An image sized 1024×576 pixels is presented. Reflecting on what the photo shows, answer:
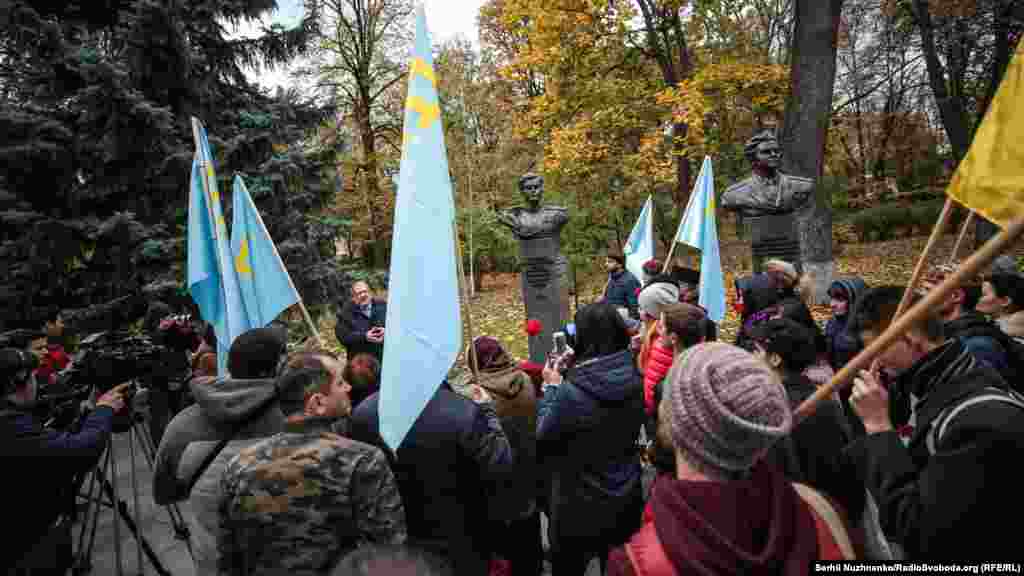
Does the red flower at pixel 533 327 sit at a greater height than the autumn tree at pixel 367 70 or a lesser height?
lesser

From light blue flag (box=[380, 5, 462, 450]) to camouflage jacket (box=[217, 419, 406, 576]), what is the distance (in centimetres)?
22

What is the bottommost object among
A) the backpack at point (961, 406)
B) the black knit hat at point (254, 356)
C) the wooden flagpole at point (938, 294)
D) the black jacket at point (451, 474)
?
the black jacket at point (451, 474)

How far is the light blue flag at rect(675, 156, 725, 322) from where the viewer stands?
4.75 metres

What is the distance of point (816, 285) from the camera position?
9.11m

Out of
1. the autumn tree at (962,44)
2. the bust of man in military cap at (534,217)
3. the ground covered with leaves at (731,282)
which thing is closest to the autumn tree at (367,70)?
the ground covered with leaves at (731,282)

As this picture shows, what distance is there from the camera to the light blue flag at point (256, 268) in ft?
13.0

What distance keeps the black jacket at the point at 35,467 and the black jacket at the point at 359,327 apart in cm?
250

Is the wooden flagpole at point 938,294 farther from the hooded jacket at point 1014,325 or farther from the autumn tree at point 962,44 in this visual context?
the autumn tree at point 962,44

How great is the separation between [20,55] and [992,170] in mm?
10690

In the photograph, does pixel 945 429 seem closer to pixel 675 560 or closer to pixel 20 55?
pixel 675 560

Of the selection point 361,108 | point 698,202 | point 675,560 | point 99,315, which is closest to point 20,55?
point 99,315

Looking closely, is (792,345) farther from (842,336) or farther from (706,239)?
(706,239)

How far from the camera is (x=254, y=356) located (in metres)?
2.46

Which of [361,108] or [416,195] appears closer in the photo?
[416,195]
